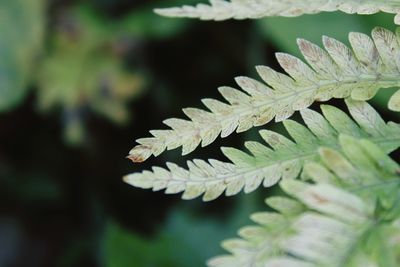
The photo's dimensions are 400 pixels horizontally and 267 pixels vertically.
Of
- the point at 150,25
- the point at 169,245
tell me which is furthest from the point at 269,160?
the point at 150,25

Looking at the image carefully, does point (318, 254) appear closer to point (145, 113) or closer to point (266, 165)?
point (266, 165)

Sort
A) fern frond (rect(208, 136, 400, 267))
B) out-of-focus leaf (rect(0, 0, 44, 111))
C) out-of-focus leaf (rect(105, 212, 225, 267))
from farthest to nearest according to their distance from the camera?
out-of-focus leaf (rect(0, 0, 44, 111)) → out-of-focus leaf (rect(105, 212, 225, 267)) → fern frond (rect(208, 136, 400, 267))

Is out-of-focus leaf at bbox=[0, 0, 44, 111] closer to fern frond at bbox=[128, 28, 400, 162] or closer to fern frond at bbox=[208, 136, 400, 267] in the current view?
fern frond at bbox=[128, 28, 400, 162]

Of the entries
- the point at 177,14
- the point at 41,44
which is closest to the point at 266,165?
the point at 177,14

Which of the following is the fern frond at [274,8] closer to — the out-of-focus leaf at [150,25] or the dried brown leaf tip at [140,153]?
the dried brown leaf tip at [140,153]

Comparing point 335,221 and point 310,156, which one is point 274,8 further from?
point 335,221

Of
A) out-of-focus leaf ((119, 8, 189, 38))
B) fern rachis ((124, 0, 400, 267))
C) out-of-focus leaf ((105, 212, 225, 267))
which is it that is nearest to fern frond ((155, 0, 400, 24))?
fern rachis ((124, 0, 400, 267))
